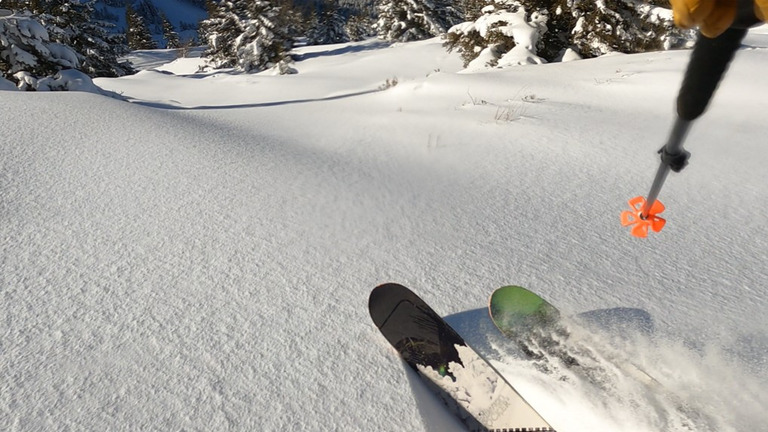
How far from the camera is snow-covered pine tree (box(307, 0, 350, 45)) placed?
38.9 metres

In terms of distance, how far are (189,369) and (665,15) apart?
11.9 m

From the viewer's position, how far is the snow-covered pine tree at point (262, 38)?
22.5 m

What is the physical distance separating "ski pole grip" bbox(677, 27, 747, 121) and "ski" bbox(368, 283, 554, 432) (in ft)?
4.10

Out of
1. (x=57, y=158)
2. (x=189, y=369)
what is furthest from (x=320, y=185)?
(x=57, y=158)

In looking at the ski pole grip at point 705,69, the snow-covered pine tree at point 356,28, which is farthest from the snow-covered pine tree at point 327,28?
the ski pole grip at point 705,69

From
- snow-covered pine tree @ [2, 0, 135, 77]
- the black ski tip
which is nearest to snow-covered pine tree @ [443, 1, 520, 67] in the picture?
the black ski tip

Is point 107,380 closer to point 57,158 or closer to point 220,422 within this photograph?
point 220,422

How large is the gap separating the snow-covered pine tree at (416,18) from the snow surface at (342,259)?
26.0 meters

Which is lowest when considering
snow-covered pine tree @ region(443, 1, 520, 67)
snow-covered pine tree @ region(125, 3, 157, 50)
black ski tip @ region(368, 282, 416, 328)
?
snow-covered pine tree @ region(125, 3, 157, 50)

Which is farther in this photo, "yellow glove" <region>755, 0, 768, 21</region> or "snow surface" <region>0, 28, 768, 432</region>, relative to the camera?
"snow surface" <region>0, 28, 768, 432</region>

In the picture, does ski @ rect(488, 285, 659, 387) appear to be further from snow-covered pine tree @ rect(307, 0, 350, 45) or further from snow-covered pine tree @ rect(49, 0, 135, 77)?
snow-covered pine tree @ rect(307, 0, 350, 45)

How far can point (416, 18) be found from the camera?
91.6 feet

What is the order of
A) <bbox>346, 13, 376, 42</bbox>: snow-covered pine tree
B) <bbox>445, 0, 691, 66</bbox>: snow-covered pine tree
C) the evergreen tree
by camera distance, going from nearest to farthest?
<bbox>445, 0, 691, 66</bbox>: snow-covered pine tree → the evergreen tree → <bbox>346, 13, 376, 42</bbox>: snow-covered pine tree

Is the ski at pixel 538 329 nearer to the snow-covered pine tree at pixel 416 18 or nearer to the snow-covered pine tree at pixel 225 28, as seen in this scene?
the snow-covered pine tree at pixel 225 28
